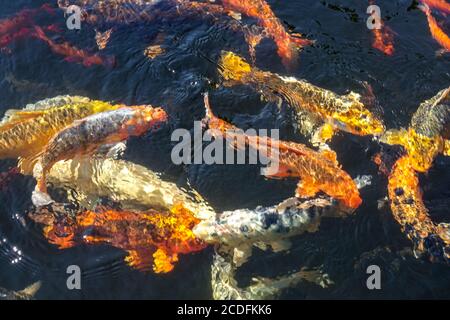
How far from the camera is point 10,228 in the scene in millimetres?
6574

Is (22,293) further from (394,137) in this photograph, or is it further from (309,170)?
(394,137)

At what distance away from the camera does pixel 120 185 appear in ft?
22.1

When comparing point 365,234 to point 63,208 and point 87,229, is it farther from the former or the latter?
point 63,208

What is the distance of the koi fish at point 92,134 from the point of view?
6.64 meters

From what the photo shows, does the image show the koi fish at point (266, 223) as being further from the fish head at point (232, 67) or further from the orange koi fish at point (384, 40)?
the orange koi fish at point (384, 40)

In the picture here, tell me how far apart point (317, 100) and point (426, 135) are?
5.23 feet

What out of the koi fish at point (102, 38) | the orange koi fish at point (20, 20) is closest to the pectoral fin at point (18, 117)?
the koi fish at point (102, 38)

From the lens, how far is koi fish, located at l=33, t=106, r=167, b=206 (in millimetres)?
6641

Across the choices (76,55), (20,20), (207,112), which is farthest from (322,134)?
(20,20)

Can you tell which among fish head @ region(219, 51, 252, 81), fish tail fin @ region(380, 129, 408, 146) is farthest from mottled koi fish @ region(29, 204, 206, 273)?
fish tail fin @ region(380, 129, 408, 146)

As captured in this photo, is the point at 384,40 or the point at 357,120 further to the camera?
the point at 384,40

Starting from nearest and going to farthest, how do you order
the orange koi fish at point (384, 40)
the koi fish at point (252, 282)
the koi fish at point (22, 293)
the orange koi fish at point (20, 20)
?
the koi fish at point (252, 282), the koi fish at point (22, 293), the orange koi fish at point (384, 40), the orange koi fish at point (20, 20)

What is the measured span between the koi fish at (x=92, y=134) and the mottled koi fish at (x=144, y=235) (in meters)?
0.70
